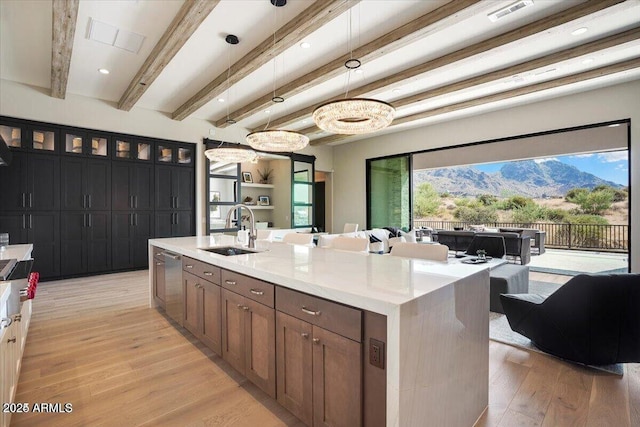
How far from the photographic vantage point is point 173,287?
121 inches

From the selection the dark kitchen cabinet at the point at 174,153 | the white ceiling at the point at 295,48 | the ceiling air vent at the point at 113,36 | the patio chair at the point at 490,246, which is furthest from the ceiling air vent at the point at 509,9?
the dark kitchen cabinet at the point at 174,153

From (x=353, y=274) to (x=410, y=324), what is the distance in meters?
0.51

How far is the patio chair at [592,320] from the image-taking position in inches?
81.5

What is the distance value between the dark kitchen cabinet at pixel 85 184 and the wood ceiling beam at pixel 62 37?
1.30 m

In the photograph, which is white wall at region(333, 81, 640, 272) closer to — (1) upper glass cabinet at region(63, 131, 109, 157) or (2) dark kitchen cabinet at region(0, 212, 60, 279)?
(1) upper glass cabinet at region(63, 131, 109, 157)

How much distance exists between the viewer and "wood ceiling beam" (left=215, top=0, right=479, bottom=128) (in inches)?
115

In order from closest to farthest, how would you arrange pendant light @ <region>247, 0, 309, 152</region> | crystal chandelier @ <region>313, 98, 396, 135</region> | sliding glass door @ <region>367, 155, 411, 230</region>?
crystal chandelier @ <region>313, 98, 396, 135</region>, pendant light @ <region>247, 0, 309, 152</region>, sliding glass door @ <region>367, 155, 411, 230</region>

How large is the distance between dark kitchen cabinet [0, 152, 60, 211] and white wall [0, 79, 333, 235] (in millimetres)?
688

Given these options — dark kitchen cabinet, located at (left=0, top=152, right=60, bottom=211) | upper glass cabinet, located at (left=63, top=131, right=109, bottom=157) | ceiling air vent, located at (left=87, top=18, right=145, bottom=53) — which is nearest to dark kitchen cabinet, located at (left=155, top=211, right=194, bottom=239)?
upper glass cabinet, located at (left=63, top=131, right=109, bottom=157)

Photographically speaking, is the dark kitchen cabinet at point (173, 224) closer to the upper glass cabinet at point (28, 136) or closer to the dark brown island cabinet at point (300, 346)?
the upper glass cabinet at point (28, 136)

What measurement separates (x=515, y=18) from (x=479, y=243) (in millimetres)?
3125

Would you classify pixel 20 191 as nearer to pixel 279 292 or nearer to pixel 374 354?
pixel 279 292

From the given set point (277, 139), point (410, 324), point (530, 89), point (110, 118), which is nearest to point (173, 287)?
point (277, 139)

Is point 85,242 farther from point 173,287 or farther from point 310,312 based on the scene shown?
point 310,312
